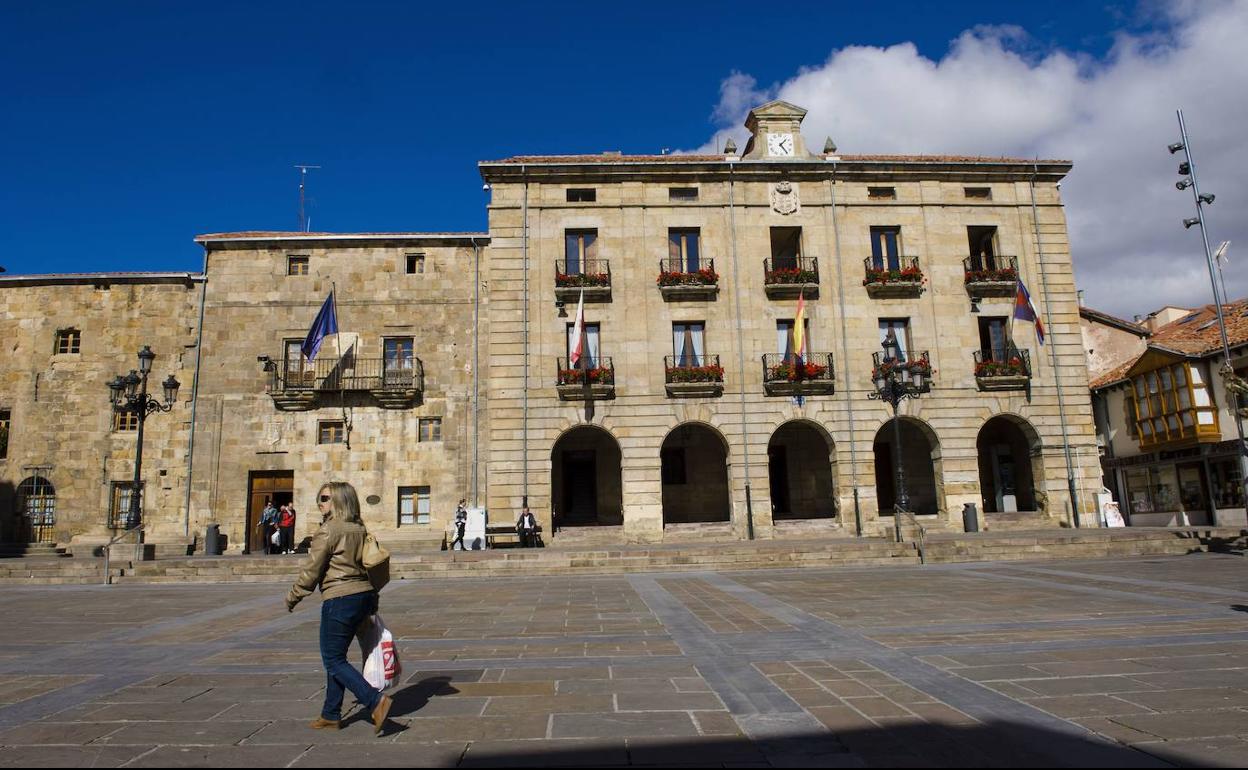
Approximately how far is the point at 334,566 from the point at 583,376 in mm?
20028

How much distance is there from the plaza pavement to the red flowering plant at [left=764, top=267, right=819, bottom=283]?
16.4m

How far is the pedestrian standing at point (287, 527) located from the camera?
23.9 metres

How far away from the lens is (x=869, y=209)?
1072 inches

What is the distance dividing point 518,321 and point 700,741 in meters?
22.3

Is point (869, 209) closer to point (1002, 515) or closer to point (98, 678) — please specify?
point (1002, 515)

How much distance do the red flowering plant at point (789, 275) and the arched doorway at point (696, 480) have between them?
631 cm

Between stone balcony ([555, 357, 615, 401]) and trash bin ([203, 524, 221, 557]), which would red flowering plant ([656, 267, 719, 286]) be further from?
trash bin ([203, 524, 221, 557])

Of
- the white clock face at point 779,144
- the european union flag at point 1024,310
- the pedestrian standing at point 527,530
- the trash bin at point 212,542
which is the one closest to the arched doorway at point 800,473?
the european union flag at point 1024,310

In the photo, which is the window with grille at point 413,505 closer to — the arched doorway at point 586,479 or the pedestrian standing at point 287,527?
the pedestrian standing at point 287,527

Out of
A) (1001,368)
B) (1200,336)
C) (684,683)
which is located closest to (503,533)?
(684,683)

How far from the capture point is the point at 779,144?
90.5 feet

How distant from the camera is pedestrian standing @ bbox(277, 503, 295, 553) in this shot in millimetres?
23859

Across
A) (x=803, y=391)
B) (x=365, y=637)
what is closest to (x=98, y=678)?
(x=365, y=637)

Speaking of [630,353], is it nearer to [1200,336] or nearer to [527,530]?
[527,530]
